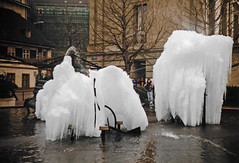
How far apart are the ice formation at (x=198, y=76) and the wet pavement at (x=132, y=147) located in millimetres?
1054

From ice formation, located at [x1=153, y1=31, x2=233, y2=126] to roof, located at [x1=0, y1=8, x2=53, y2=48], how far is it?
35.9m

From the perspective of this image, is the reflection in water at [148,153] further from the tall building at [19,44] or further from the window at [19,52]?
the window at [19,52]

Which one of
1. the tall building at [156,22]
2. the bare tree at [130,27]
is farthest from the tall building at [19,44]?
the bare tree at [130,27]

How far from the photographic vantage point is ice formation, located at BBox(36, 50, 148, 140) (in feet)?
23.2

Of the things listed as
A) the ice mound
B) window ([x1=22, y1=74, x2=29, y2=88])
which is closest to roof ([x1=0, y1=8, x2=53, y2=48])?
window ([x1=22, y1=74, x2=29, y2=88])

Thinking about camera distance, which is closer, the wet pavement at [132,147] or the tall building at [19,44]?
the wet pavement at [132,147]

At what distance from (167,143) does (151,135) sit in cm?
108

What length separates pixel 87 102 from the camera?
7430mm

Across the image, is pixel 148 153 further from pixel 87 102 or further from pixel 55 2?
pixel 55 2

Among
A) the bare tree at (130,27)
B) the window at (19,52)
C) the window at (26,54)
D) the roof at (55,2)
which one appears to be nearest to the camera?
the bare tree at (130,27)

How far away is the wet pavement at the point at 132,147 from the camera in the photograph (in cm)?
548

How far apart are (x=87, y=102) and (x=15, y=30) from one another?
41.3 meters

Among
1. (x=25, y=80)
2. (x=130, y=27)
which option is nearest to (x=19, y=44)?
(x=25, y=80)

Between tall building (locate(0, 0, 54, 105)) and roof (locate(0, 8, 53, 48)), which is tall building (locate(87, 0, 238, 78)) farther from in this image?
roof (locate(0, 8, 53, 48))
